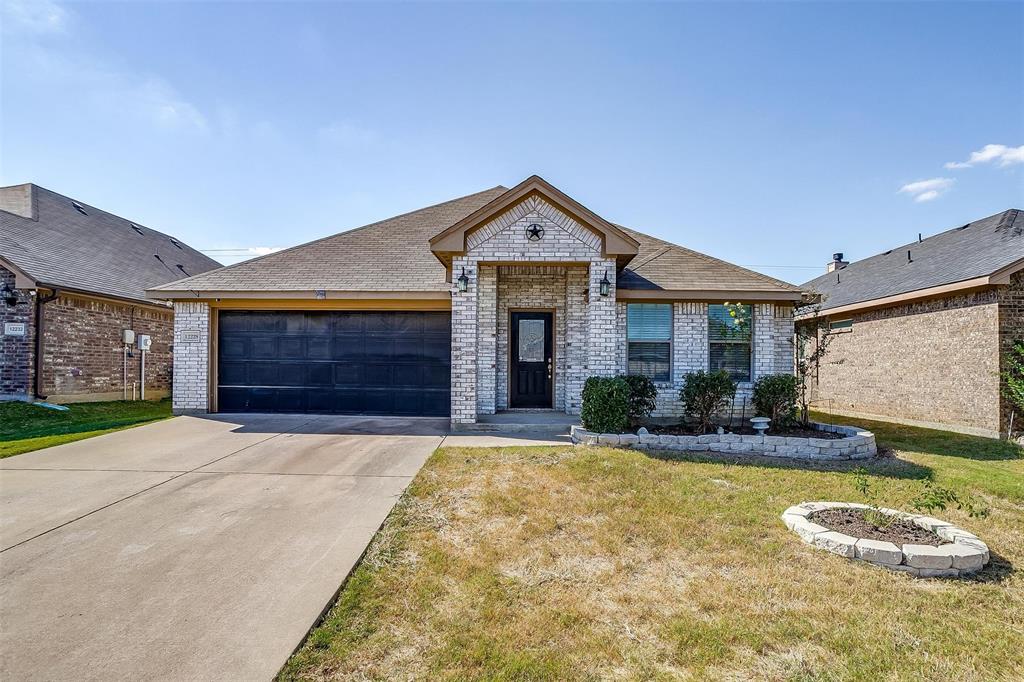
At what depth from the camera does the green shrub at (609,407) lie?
7.40 meters

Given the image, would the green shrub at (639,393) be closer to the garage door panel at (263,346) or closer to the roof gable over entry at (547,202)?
the roof gable over entry at (547,202)

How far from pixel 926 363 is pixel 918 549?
942 cm

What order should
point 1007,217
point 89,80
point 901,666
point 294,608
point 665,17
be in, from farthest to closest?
point 1007,217 < point 89,80 < point 665,17 < point 294,608 < point 901,666

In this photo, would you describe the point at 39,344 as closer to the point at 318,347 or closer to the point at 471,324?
the point at 318,347

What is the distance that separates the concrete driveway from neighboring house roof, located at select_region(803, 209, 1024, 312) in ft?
31.4

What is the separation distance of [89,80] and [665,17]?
1090 cm

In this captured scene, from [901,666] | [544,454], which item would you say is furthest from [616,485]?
[901,666]

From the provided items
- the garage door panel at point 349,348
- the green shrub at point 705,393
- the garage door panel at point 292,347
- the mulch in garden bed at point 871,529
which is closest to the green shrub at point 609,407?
the green shrub at point 705,393

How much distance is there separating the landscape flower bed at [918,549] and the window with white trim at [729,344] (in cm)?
554

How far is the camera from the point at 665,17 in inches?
336

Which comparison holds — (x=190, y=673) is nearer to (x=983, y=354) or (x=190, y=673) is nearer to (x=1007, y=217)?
(x=983, y=354)

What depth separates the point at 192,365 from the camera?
34.0 ft

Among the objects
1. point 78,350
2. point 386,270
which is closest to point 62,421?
point 78,350

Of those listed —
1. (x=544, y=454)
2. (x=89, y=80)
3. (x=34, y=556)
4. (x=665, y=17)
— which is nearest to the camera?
(x=34, y=556)
